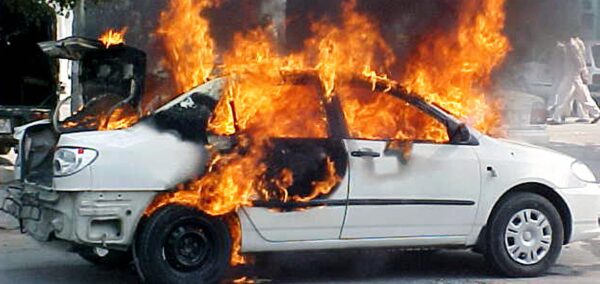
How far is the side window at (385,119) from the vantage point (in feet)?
23.9

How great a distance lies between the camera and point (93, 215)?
6.64m

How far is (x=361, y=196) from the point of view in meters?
7.12

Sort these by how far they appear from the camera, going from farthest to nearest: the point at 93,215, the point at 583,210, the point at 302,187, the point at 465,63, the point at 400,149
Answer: the point at 465,63
the point at 583,210
the point at 400,149
the point at 302,187
the point at 93,215

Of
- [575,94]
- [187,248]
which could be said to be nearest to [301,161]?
[187,248]

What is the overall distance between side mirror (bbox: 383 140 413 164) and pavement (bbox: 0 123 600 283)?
31.1 inches

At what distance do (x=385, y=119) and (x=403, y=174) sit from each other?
42 cm

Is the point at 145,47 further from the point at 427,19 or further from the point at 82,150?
the point at 82,150

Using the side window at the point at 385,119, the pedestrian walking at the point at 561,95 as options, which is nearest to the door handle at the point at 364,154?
the side window at the point at 385,119

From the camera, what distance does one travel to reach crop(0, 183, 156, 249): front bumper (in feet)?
21.8

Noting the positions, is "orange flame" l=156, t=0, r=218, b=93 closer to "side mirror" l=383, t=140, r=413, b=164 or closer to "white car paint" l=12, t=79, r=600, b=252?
"white car paint" l=12, t=79, r=600, b=252

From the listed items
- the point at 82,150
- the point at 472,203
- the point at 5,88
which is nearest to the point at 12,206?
the point at 82,150

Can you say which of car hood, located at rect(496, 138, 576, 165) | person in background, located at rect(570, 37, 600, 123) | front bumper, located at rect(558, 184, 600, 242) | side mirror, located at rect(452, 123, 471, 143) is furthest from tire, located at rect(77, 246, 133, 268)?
person in background, located at rect(570, 37, 600, 123)

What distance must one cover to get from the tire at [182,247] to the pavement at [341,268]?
19.8 inches

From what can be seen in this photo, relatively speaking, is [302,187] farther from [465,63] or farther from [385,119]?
[465,63]
